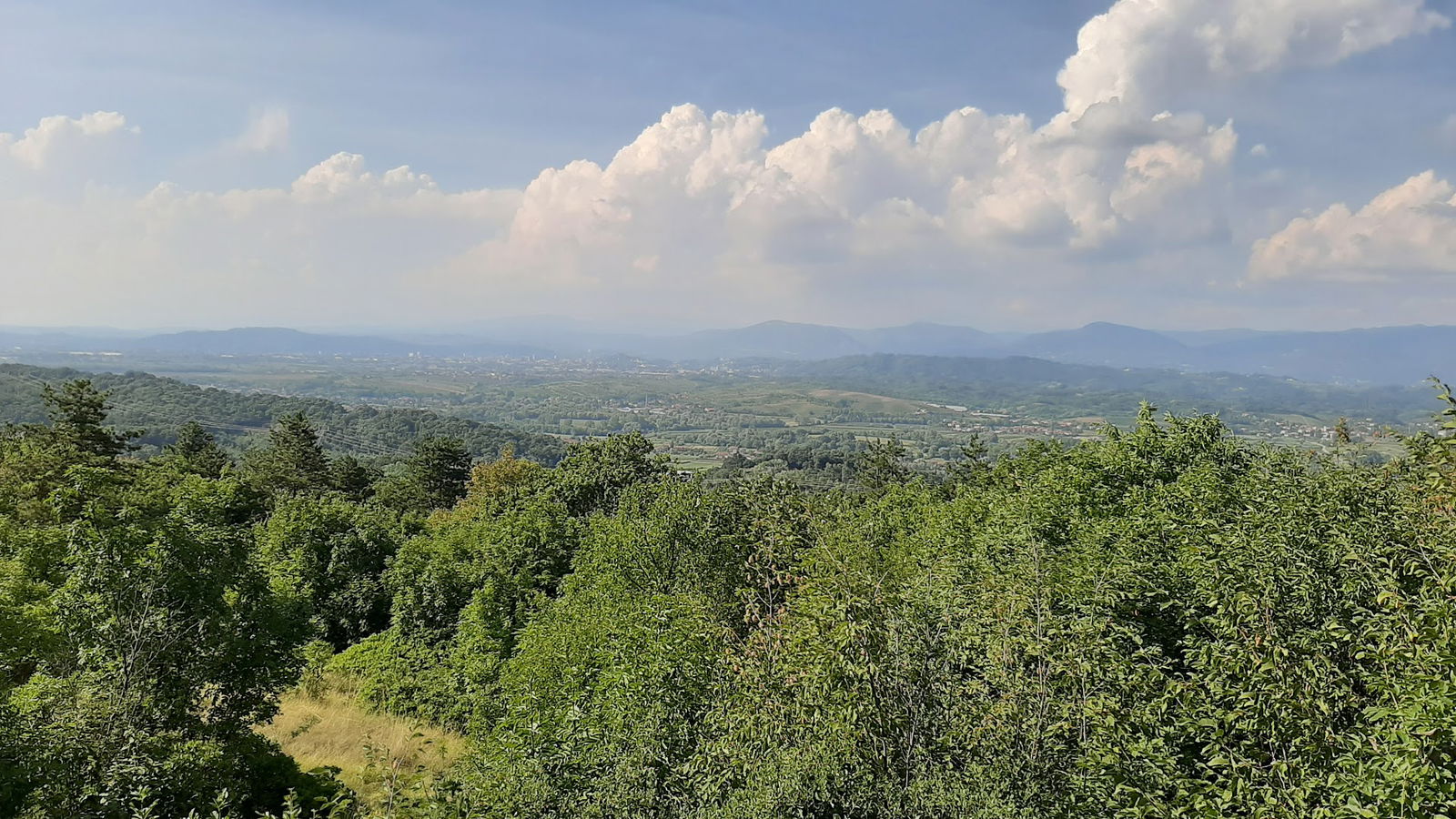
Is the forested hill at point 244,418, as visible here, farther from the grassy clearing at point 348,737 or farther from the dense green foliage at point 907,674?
the dense green foliage at point 907,674

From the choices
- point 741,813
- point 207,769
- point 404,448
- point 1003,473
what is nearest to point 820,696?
point 741,813

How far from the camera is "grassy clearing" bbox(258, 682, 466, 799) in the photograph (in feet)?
53.3

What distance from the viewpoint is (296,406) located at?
164125 millimetres

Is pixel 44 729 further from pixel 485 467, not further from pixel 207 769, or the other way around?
pixel 485 467

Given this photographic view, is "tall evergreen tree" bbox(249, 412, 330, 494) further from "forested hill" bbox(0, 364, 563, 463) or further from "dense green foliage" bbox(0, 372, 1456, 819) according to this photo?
"forested hill" bbox(0, 364, 563, 463)

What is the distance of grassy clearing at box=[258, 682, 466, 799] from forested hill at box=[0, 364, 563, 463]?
101 m

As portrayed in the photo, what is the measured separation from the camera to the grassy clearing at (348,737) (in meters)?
16.2

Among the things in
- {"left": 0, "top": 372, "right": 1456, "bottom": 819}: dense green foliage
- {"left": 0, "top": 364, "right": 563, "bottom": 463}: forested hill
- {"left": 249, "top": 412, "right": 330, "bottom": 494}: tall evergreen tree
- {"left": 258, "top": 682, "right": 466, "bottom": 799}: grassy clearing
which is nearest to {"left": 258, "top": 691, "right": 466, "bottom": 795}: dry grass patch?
{"left": 258, "top": 682, "right": 466, "bottom": 799}: grassy clearing

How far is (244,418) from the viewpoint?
152375 mm

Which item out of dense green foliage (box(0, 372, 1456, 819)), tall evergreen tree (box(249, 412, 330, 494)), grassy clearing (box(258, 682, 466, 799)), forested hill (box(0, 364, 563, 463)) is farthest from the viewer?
forested hill (box(0, 364, 563, 463))

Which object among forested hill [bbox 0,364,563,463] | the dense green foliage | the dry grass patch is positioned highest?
the dense green foliage

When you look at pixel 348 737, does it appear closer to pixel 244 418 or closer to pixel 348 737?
pixel 348 737

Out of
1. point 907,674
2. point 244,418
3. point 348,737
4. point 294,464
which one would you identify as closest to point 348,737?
point 348,737

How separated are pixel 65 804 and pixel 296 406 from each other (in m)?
182
